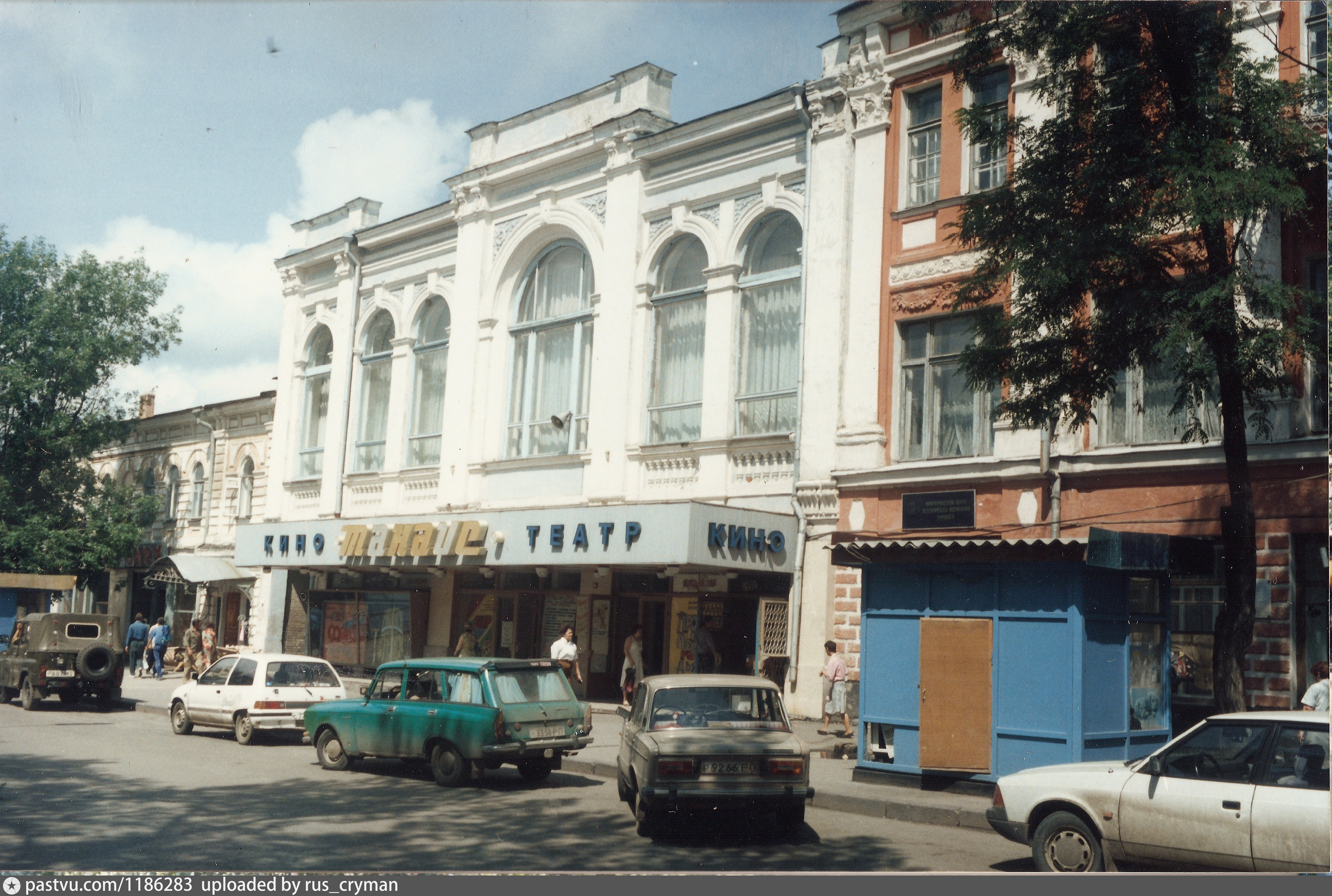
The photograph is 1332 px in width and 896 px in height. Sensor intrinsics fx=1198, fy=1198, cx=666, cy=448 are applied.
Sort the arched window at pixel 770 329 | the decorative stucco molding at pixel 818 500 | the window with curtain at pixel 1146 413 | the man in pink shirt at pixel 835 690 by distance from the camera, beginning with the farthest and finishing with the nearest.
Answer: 1. the arched window at pixel 770 329
2. the decorative stucco molding at pixel 818 500
3. the man in pink shirt at pixel 835 690
4. the window with curtain at pixel 1146 413

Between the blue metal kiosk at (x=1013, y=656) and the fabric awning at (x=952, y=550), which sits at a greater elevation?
the fabric awning at (x=952, y=550)

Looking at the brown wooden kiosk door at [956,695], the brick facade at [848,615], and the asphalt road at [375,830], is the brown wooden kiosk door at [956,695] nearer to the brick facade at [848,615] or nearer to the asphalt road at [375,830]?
the asphalt road at [375,830]

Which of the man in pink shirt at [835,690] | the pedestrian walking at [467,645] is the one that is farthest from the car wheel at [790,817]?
the pedestrian walking at [467,645]

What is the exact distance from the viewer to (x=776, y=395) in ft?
65.5

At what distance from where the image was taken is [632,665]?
68.1 feet

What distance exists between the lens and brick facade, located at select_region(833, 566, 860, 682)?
58.3 feet

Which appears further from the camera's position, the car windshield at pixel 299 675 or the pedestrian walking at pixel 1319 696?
the car windshield at pixel 299 675

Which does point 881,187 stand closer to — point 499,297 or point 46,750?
point 499,297

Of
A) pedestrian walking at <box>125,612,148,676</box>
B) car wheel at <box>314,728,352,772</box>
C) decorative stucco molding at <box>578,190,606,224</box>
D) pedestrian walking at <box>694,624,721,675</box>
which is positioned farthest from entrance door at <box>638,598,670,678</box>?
pedestrian walking at <box>125,612,148,676</box>

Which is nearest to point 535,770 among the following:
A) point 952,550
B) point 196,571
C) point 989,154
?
point 952,550

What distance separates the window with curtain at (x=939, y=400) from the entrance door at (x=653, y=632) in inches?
230

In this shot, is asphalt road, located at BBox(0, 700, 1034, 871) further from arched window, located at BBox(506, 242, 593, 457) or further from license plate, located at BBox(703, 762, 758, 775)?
arched window, located at BBox(506, 242, 593, 457)

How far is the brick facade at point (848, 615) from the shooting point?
1778cm

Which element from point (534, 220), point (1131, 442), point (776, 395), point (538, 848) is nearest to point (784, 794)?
point (538, 848)
